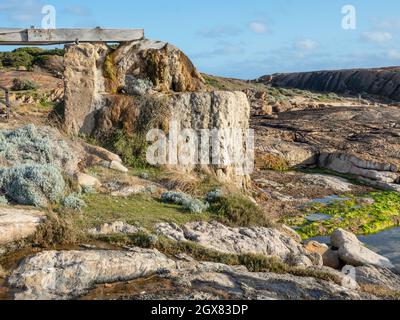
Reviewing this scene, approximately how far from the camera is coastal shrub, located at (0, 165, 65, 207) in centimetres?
852

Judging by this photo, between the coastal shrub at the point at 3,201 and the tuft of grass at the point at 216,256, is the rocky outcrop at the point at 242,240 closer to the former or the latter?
the tuft of grass at the point at 216,256

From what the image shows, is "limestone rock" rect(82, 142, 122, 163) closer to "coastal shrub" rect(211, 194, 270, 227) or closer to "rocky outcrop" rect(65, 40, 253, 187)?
"rocky outcrop" rect(65, 40, 253, 187)

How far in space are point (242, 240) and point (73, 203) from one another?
3.19 meters

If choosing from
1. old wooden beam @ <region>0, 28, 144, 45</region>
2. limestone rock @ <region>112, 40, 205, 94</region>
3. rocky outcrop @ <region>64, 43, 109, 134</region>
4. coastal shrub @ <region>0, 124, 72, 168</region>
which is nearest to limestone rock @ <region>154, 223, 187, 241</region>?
coastal shrub @ <region>0, 124, 72, 168</region>

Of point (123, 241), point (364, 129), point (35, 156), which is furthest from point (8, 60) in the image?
point (123, 241)

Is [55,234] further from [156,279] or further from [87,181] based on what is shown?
[87,181]

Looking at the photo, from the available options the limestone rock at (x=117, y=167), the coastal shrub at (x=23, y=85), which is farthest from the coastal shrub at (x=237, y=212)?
the coastal shrub at (x=23, y=85)

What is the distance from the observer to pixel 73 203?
875cm

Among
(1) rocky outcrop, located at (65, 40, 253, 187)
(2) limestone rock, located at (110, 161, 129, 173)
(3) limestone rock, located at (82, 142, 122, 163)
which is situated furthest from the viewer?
(1) rocky outcrop, located at (65, 40, 253, 187)

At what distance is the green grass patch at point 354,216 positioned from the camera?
15.6 m

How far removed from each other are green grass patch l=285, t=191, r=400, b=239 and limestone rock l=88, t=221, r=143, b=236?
25.6 feet

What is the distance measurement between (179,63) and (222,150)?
3101 mm

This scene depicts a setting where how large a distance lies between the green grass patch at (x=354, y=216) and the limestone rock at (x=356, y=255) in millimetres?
2106
